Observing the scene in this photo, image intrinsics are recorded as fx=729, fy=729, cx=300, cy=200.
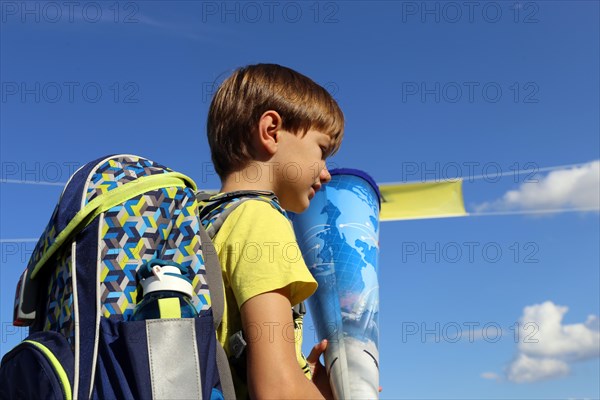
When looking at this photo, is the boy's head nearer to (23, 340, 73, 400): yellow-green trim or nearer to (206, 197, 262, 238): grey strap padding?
(206, 197, 262, 238): grey strap padding

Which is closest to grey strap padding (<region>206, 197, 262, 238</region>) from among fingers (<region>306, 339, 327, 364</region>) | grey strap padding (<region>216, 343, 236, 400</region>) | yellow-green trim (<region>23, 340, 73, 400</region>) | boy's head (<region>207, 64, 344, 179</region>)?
boy's head (<region>207, 64, 344, 179</region>)

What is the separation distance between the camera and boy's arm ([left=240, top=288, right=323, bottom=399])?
1.71 m

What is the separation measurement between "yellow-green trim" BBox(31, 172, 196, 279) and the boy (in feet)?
0.79

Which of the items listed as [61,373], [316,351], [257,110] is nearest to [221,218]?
[257,110]

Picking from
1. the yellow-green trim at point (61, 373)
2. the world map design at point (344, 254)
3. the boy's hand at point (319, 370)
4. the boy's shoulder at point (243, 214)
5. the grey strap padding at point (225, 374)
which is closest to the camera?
the yellow-green trim at point (61, 373)

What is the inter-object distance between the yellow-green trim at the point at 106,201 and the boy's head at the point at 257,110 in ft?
1.47

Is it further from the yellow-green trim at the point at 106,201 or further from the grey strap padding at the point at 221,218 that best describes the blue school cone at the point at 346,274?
the yellow-green trim at the point at 106,201

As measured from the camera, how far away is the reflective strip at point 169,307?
62.9 inches

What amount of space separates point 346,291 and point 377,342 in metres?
0.22

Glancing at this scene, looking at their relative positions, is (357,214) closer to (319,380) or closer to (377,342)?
(377,342)

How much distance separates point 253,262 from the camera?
1.80m

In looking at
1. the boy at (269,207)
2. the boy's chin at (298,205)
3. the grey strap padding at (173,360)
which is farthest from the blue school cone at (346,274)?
the grey strap padding at (173,360)

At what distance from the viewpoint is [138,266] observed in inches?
66.2

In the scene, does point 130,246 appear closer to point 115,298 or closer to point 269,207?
point 115,298
